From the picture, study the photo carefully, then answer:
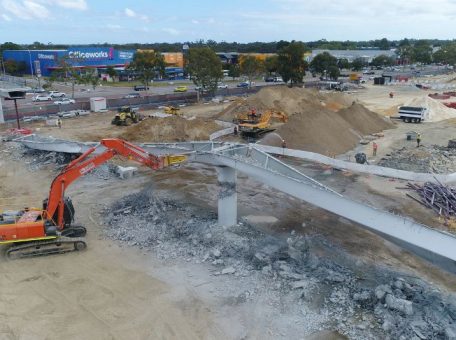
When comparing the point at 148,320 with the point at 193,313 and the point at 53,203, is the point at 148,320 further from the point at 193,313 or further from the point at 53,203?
the point at 53,203

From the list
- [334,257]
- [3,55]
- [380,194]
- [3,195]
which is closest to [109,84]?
[3,55]

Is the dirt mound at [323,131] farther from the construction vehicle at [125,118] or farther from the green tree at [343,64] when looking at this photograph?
the green tree at [343,64]

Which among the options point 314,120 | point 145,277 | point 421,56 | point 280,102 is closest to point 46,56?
point 280,102

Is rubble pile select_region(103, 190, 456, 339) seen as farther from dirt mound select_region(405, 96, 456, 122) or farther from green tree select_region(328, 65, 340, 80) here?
green tree select_region(328, 65, 340, 80)

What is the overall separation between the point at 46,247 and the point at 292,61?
48.1 m

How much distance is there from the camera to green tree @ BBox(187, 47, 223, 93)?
4706 cm

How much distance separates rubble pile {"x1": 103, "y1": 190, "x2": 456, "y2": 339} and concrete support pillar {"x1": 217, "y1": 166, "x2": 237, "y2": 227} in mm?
442

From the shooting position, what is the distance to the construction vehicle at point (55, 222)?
13744 millimetres

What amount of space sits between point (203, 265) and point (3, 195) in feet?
39.4

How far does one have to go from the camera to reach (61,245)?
1430 centimetres

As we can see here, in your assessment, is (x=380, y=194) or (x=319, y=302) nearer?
(x=319, y=302)

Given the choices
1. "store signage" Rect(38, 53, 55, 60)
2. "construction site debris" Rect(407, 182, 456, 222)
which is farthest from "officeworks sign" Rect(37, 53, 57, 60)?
"construction site debris" Rect(407, 182, 456, 222)

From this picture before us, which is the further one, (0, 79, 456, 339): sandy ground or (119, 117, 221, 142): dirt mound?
(119, 117, 221, 142): dirt mound

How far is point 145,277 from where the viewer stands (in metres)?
13.0
